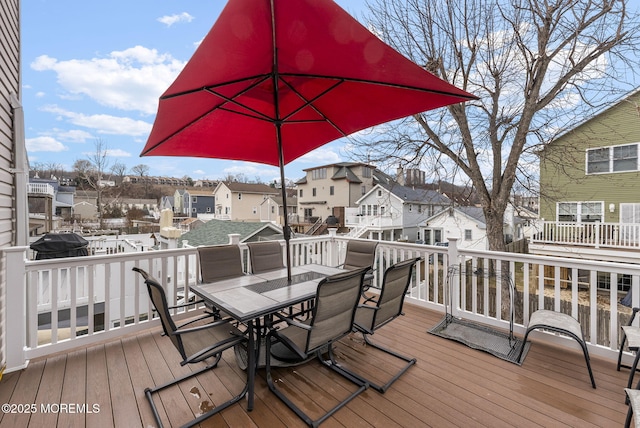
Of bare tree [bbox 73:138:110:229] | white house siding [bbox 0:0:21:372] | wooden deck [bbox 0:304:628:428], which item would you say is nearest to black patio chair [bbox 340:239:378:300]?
wooden deck [bbox 0:304:628:428]

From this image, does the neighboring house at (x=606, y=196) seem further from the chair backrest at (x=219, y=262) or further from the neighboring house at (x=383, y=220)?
the neighboring house at (x=383, y=220)

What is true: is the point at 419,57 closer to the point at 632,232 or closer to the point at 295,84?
the point at 295,84

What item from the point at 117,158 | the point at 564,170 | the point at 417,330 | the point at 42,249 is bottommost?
the point at 417,330

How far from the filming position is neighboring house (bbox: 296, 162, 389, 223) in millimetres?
25609

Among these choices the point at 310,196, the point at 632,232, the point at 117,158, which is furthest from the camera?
the point at 310,196

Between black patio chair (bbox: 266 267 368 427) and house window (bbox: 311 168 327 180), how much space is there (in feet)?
84.6

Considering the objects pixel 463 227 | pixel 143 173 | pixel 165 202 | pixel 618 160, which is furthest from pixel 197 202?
pixel 618 160

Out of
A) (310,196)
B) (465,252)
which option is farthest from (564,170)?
(310,196)

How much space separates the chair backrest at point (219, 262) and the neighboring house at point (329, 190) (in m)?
21.1

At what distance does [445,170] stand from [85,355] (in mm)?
7159

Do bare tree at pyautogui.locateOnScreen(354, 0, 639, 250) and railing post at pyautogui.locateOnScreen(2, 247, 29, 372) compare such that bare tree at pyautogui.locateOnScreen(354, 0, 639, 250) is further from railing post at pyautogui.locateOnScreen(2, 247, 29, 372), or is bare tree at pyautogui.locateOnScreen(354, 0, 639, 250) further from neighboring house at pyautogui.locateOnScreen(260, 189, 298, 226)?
neighboring house at pyautogui.locateOnScreen(260, 189, 298, 226)

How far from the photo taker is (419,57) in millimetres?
6195

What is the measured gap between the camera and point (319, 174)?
92.5 feet

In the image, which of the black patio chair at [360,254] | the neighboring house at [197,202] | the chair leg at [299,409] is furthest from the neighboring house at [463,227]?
the neighboring house at [197,202]
